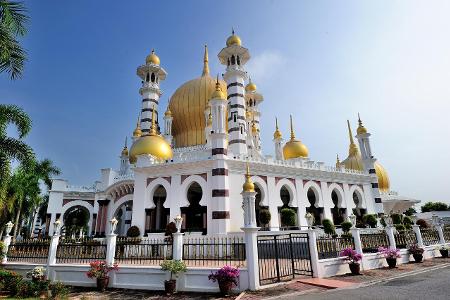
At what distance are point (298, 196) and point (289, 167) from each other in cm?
261

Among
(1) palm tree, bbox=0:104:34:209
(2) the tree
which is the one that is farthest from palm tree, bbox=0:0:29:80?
(2) the tree

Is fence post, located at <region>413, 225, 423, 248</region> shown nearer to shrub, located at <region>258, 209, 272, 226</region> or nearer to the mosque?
the mosque

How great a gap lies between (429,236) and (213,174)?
15.6 metres

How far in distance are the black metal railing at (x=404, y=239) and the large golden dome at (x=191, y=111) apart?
19647 millimetres

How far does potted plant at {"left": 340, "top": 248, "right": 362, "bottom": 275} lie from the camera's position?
13359mm

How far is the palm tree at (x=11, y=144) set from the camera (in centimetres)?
1459

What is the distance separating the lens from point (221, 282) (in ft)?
34.9

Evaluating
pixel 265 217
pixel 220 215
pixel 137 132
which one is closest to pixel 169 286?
pixel 220 215

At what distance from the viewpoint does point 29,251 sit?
51.9ft

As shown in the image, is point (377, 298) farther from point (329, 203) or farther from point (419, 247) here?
point (329, 203)

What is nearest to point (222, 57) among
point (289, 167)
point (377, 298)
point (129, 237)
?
point (289, 167)

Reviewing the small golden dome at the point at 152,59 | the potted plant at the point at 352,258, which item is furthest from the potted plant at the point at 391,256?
the small golden dome at the point at 152,59

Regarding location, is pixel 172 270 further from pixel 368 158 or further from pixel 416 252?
pixel 368 158

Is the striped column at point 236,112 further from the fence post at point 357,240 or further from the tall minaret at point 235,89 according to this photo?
the fence post at point 357,240
